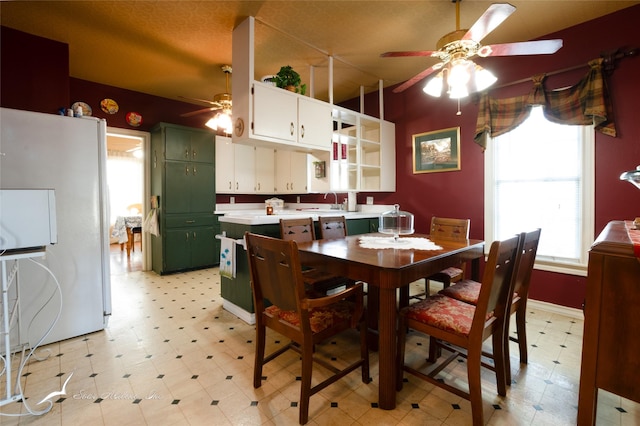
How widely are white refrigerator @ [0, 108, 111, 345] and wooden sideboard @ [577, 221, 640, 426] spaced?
3191 mm

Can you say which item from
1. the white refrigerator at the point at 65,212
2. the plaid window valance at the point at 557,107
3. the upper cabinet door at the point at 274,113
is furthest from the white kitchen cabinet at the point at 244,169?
the plaid window valance at the point at 557,107

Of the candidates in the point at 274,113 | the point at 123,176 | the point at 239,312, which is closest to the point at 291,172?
the point at 274,113

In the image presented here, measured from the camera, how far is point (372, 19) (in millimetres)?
2586

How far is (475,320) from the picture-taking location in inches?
56.3

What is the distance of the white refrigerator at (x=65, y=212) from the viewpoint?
2145mm

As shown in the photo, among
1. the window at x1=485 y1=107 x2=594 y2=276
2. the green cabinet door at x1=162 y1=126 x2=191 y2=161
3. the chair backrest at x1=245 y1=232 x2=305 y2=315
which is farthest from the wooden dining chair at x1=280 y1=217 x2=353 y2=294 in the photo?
the green cabinet door at x1=162 y1=126 x2=191 y2=161

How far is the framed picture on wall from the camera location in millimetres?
3564

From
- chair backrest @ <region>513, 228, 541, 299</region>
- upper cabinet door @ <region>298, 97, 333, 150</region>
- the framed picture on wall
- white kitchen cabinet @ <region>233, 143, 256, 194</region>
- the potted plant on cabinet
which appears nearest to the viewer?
chair backrest @ <region>513, 228, 541, 299</region>

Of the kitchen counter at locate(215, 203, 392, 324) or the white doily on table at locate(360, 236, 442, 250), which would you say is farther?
the kitchen counter at locate(215, 203, 392, 324)

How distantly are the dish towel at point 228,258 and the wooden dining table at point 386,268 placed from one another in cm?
84

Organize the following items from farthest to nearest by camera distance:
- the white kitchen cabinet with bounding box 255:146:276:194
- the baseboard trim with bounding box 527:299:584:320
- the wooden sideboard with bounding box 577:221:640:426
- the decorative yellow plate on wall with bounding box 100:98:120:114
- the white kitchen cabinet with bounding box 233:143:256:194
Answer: the white kitchen cabinet with bounding box 255:146:276:194 < the white kitchen cabinet with bounding box 233:143:256:194 < the decorative yellow plate on wall with bounding box 100:98:120:114 < the baseboard trim with bounding box 527:299:584:320 < the wooden sideboard with bounding box 577:221:640:426

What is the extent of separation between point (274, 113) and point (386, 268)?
1.99m

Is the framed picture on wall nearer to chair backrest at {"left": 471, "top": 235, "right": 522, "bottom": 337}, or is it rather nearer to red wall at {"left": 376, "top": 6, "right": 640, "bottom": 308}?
red wall at {"left": 376, "top": 6, "right": 640, "bottom": 308}

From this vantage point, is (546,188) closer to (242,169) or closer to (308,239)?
(308,239)
